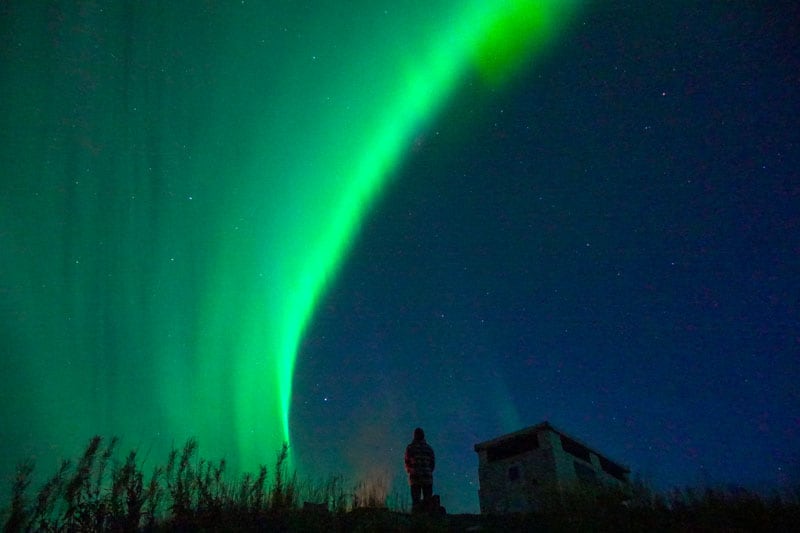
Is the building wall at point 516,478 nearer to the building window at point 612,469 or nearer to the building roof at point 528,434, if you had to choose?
the building roof at point 528,434

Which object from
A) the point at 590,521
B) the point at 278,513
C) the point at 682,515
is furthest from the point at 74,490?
the point at 682,515

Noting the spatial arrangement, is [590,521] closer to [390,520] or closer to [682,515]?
[682,515]

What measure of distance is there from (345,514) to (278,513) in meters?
1.32

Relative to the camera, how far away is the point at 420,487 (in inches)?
456

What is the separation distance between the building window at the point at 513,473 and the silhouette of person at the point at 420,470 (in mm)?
10397

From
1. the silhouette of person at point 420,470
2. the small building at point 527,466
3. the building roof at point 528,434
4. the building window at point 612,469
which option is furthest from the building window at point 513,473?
the silhouette of person at point 420,470

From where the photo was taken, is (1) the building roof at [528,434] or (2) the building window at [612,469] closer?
(1) the building roof at [528,434]

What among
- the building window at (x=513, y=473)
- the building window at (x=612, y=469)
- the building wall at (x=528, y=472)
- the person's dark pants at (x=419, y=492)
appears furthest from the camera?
the building window at (x=612, y=469)

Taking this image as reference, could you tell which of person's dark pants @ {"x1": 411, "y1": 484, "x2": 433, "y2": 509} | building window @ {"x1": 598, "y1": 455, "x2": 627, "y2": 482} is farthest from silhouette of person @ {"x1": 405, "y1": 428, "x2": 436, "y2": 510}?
building window @ {"x1": 598, "y1": 455, "x2": 627, "y2": 482}

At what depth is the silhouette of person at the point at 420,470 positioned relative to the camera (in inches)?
455

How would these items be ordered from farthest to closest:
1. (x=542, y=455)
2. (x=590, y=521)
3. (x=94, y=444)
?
(x=542, y=455), (x=94, y=444), (x=590, y=521)

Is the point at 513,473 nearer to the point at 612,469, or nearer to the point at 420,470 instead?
the point at 612,469

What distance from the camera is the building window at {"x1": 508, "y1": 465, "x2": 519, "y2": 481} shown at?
67.4 feet

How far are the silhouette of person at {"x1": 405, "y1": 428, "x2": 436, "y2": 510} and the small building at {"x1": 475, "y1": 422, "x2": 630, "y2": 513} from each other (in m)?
9.28
